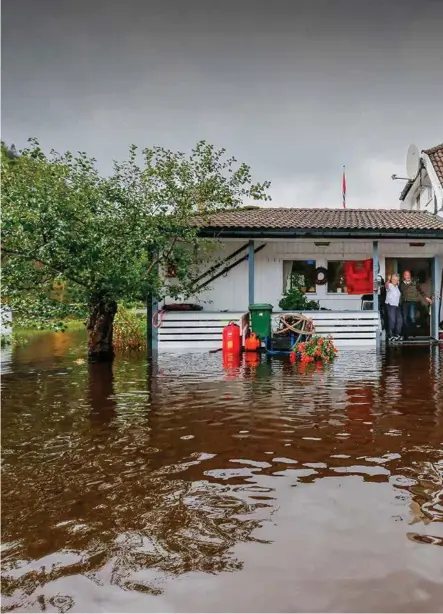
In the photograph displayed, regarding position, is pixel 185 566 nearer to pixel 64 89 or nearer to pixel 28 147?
pixel 28 147

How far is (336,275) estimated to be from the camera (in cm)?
1570

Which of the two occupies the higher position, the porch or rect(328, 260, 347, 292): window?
rect(328, 260, 347, 292): window

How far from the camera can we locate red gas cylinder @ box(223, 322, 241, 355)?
40.6 ft

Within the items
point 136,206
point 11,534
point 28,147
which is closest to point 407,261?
point 136,206

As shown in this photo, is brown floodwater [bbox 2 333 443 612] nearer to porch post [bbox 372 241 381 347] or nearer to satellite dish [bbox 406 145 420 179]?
porch post [bbox 372 241 381 347]

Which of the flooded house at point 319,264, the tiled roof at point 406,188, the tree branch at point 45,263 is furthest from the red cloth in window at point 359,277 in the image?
the tree branch at point 45,263

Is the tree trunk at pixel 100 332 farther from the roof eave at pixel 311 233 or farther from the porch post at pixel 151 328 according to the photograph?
the roof eave at pixel 311 233

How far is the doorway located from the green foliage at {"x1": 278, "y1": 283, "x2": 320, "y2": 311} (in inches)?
134

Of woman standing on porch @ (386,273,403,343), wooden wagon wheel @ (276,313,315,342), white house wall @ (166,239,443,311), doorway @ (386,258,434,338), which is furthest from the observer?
doorway @ (386,258,434,338)

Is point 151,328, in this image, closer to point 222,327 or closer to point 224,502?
point 222,327

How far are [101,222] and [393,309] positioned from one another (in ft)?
29.5

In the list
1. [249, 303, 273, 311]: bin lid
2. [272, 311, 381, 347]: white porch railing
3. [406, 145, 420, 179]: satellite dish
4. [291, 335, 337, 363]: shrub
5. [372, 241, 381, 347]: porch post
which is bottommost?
[291, 335, 337, 363]: shrub

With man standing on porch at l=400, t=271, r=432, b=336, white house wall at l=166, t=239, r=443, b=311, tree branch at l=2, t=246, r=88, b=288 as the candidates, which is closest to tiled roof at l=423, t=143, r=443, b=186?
white house wall at l=166, t=239, r=443, b=311

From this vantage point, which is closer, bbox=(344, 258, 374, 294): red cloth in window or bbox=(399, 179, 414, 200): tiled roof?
bbox=(344, 258, 374, 294): red cloth in window
